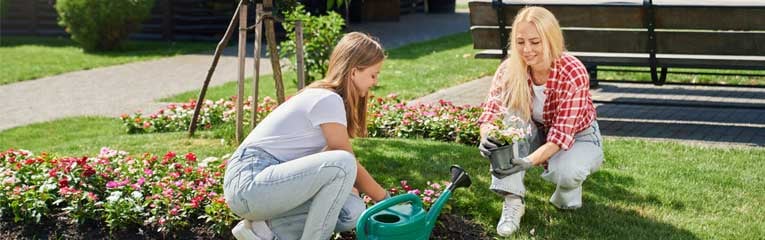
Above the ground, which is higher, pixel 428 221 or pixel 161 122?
pixel 428 221

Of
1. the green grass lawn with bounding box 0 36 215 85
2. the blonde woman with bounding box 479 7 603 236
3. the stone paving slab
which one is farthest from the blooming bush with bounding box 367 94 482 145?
the green grass lawn with bounding box 0 36 215 85

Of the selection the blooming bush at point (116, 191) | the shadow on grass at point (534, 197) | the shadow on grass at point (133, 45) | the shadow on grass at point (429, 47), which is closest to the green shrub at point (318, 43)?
the shadow on grass at point (534, 197)

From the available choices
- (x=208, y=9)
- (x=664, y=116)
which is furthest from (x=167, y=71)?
(x=664, y=116)

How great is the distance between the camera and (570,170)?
500cm

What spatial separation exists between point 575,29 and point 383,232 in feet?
14.1

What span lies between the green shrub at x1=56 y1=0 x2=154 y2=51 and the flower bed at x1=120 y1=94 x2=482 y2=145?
22.2 feet

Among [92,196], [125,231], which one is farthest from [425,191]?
→ [92,196]

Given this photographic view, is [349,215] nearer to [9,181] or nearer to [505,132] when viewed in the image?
[505,132]

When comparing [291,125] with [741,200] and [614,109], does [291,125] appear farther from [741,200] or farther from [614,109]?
[614,109]

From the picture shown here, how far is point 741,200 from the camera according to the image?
560 centimetres

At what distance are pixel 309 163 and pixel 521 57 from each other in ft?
4.25

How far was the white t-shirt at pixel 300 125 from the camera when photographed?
4.33 m

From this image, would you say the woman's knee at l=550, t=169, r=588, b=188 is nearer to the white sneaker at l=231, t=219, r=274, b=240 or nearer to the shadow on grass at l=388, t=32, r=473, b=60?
the white sneaker at l=231, t=219, r=274, b=240

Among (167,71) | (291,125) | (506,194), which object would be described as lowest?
(167,71)
